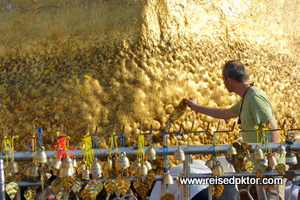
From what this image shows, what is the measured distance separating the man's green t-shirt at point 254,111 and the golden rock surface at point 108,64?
0.83m

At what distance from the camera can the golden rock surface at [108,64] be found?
3.38m

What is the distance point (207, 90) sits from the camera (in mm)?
3746

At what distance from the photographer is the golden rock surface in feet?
11.1

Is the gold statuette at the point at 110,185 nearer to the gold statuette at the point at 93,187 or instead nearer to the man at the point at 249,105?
the gold statuette at the point at 93,187

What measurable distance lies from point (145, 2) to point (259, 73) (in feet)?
4.61

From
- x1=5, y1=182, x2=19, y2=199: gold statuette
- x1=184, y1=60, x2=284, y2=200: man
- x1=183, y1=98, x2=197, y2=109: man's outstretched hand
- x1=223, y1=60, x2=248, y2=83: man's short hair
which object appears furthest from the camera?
x1=183, y1=98, x2=197, y2=109: man's outstretched hand

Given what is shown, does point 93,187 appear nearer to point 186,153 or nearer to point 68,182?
point 68,182

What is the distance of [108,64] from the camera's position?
3.45 m

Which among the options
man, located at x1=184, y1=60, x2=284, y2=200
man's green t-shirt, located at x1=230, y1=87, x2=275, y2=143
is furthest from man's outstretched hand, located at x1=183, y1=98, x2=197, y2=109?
man's green t-shirt, located at x1=230, y1=87, x2=275, y2=143

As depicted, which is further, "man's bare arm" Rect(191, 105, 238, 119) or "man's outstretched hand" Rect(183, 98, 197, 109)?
"man's outstretched hand" Rect(183, 98, 197, 109)

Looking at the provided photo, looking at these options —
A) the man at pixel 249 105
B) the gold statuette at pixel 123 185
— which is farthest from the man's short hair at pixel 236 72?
the gold statuette at pixel 123 185

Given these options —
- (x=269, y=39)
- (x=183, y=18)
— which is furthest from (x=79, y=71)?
(x=269, y=39)

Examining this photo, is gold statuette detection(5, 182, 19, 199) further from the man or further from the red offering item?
the man

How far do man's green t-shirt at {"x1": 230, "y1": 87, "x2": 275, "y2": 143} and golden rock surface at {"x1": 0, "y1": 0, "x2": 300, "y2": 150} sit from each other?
826 mm
